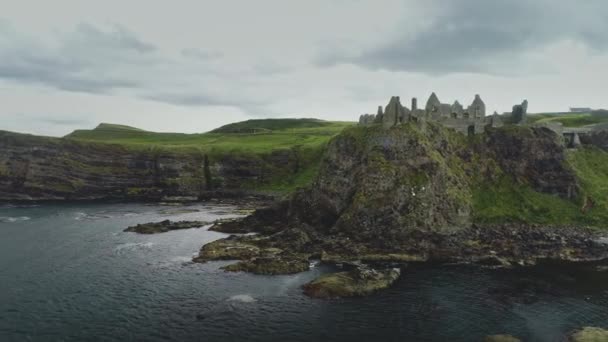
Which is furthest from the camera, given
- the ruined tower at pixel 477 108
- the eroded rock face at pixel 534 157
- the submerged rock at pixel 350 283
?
the ruined tower at pixel 477 108

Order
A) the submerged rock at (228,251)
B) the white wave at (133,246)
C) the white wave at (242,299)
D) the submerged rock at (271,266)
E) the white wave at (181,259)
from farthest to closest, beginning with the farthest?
the white wave at (133,246) < the submerged rock at (228,251) < the white wave at (181,259) < the submerged rock at (271,266) < the white wave at (242,299)

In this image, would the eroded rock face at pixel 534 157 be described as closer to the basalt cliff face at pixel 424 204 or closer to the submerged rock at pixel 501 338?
the basalt cliff face at pixel 424 204

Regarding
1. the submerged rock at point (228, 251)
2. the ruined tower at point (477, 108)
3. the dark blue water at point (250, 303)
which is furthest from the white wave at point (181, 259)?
the ruined tower at point (477, 108)

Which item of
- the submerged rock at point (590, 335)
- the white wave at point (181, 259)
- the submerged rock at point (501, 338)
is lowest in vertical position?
the submerged rock at point (590, 335)

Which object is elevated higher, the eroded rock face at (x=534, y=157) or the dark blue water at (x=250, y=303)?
the eroded rock face at (x=534, y=157)

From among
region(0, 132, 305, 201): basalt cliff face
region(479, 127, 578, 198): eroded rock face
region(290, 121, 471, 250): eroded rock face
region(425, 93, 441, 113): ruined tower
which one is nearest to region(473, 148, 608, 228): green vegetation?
region(479, 127, 578, 198): eroded rock face

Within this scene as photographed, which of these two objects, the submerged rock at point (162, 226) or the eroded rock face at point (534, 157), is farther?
the eroded rock face at point (534, 157)

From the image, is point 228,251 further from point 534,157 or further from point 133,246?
point 534,157

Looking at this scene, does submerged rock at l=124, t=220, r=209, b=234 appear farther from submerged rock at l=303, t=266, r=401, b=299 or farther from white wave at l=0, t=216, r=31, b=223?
submerged rock at l=303, t=266, r=401, b=299
